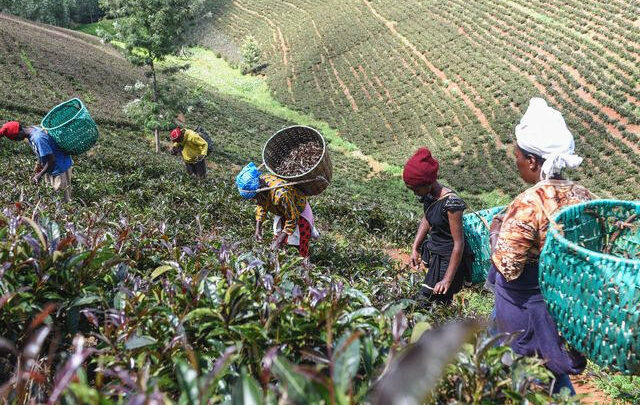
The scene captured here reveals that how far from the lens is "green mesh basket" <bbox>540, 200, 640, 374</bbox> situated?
1744mm

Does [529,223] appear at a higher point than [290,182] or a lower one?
higher

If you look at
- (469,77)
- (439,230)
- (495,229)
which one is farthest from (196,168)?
(469,77)

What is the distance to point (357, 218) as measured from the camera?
23.4 feet

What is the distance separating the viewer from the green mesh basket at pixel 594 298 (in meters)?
1.74

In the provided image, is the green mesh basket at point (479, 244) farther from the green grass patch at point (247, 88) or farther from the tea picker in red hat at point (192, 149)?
the green grass patch at point (247, 88)

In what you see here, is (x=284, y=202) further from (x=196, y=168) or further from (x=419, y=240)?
(x=196, y=168)

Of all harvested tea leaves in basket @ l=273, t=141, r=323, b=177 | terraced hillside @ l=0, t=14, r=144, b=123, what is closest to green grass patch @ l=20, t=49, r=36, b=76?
terraced hillside @ l=0, t=14, r=144, b=123

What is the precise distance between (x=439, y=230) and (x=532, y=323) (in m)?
1.08

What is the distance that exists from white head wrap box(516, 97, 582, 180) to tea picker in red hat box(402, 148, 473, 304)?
84cm

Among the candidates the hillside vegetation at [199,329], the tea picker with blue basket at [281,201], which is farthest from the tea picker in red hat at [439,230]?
the tea picker with blue basket at [281,201]

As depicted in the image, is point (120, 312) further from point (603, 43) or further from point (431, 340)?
point (603, 43)

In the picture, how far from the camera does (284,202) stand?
3.86m

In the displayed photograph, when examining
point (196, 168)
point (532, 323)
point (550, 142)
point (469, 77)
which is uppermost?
point (550, 142)

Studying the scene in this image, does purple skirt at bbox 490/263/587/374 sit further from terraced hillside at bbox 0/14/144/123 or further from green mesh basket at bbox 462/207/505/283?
terraced hillside at bbox 0/14/144/123
